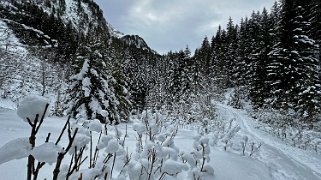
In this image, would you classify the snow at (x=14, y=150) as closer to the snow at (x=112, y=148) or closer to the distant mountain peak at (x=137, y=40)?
the snow at (x=112, y=148)

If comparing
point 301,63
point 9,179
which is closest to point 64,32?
point 301,63

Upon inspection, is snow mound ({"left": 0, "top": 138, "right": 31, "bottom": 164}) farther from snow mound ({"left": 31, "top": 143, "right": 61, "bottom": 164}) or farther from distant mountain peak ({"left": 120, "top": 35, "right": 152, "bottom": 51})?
distant mountain peak ({"left": 120, "top": 35, "right": 152, "bottom": 51})

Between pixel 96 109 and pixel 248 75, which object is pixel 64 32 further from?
pixel 96 109

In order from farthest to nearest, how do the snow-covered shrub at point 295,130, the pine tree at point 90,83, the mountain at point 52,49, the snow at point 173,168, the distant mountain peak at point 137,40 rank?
the distant mountain peak at point 137,40 → the pine tree at point 90,83 → the snow-covered shrub at point 295,130 → the mountain at point 52,49 → the snow at point 173,168

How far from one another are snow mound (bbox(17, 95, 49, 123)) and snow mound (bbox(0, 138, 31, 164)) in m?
0.09

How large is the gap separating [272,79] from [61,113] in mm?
17509

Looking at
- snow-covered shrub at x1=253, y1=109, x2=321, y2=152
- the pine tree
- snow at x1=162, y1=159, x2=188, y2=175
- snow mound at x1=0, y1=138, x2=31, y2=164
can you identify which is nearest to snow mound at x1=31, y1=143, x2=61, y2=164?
snow mound at x1=0, y1=138, x2=31, y2=164

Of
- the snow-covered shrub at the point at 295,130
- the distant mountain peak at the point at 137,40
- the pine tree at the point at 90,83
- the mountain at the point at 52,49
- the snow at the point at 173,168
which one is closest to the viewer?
the snow at the point at 173,168

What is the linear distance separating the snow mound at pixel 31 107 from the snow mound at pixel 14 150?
9 centimetres

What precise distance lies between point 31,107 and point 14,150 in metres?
0.15

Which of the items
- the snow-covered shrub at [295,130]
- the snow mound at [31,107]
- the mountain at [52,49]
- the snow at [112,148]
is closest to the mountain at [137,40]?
the mountain at [52,49]

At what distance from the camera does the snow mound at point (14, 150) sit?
2.37ft

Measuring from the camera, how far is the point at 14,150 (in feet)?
2.44

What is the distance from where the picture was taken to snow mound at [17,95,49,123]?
795 mm
